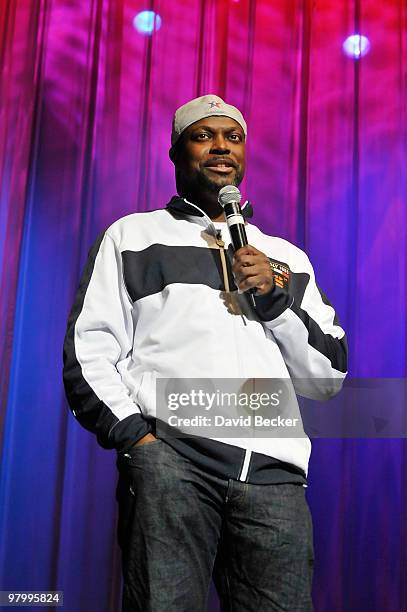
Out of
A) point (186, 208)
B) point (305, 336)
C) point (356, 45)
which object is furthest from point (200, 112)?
point (356, 45)

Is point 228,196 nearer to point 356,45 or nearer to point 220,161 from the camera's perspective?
point 220,161

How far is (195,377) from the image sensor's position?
1512 mm

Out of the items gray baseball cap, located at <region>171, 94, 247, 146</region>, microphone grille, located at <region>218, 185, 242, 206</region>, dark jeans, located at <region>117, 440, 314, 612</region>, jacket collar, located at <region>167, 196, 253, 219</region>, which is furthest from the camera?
gray baseball cap, located at <region>171, 94, 247, 146</region>

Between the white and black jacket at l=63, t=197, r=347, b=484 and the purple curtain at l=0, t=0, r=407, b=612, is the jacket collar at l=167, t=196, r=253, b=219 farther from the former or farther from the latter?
the purple curtain at l=0, t=0, r=407, b=612

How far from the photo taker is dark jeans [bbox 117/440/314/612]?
140 cm

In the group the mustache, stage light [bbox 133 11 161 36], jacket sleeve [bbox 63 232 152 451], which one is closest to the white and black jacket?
jacket sleeve [bbox 63 232 152 451]

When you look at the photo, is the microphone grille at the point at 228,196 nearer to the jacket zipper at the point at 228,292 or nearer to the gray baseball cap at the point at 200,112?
the jacket zipper at the point at 228,292

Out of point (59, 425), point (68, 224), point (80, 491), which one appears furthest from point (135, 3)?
point (80, 491)

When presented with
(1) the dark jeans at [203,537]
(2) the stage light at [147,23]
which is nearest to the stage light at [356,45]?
(2) the stage light at [147,23]

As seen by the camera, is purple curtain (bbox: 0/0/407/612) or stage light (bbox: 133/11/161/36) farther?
stage light (bbox: 133/11/161/36)

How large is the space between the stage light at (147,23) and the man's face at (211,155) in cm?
127

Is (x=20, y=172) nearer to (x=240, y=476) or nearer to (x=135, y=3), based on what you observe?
(x=135, y=3)

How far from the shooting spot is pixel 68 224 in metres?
2.79

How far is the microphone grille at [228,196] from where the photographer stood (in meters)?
1.66
